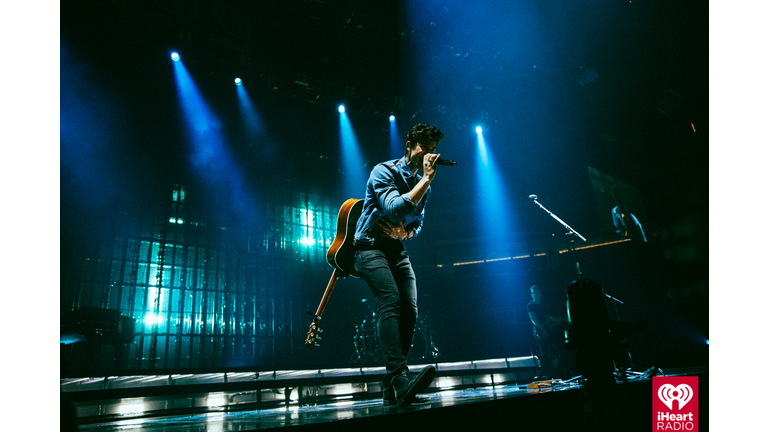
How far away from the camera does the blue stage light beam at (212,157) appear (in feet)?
26.0

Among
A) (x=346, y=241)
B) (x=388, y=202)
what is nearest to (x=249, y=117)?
(x=346, y=241)

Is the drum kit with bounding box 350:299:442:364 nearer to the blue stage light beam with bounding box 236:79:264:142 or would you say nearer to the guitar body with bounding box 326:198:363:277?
the blue stage light beam with bounding box 236:79:264:142

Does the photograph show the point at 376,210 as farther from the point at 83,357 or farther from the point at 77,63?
the point at 77,63

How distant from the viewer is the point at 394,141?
31.5 ft

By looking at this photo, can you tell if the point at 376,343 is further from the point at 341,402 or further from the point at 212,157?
the point at 341,402

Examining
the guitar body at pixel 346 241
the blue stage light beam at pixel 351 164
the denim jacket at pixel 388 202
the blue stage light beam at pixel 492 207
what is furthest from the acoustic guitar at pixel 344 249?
the blue stage light beam at pixel 492 207

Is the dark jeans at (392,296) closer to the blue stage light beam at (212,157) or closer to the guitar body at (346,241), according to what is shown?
the guitar body at (346,241)

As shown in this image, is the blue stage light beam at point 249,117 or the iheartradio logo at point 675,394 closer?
the iheartradio logo at point 675,394

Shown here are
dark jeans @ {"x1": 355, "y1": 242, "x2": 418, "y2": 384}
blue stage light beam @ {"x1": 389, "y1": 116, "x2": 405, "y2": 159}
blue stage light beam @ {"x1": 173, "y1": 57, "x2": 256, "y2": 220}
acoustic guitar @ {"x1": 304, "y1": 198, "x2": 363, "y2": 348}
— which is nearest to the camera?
dark jeans @ {"x1": 355, "y1": 242, "x2": 418, "y2": 384}

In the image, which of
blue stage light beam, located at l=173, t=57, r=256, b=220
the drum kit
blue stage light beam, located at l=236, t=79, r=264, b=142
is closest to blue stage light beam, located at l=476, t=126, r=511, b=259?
the drum kit

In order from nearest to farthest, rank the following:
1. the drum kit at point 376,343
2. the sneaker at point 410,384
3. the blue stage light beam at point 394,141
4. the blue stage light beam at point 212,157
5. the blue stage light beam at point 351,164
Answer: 1. the sneaker at point 410,384
2. the blue stage light beam at point 212,157
3. the drum kit at point 376,343
4. the blue stage light beam at point 394,141
5. the blue stage light beam at point 351,164

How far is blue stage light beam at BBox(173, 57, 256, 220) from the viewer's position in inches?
313

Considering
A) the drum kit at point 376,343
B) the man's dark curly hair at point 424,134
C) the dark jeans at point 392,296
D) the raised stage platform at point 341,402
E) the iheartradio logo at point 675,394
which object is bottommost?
the drum kit at point 376,343

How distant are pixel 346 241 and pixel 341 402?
1.49 meters
